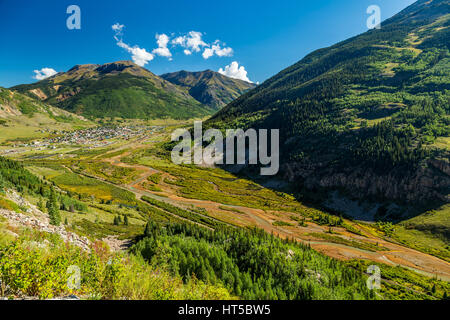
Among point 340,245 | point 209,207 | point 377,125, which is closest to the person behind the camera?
point 340,245

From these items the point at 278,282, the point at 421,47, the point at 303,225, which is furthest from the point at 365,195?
the point at 421,47

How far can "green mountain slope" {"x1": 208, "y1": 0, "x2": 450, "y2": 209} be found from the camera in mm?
76500

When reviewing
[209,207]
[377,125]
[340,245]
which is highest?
[377,125]

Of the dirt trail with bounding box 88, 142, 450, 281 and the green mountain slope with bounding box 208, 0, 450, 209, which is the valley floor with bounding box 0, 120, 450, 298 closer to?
the dirt trail with bounding box 88, 142, 450, 281

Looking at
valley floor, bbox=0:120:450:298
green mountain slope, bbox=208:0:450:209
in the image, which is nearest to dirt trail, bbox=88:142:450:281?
valley floor, bbox=0:120:450:298

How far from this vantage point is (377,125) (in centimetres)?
10131

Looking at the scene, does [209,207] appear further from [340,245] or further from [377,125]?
[377,125]

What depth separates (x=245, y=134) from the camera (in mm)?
164750

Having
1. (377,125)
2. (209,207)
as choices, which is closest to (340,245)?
(209,207)

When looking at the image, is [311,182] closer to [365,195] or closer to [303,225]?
[365,195]

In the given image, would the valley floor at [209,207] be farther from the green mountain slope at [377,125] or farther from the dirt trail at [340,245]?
the green mountain slope at [377,125]

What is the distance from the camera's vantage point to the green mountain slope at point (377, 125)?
76500mm

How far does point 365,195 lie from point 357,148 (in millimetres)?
24995

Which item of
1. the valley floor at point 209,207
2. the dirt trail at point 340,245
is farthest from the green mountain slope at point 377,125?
the dirt trail at point 340,245
